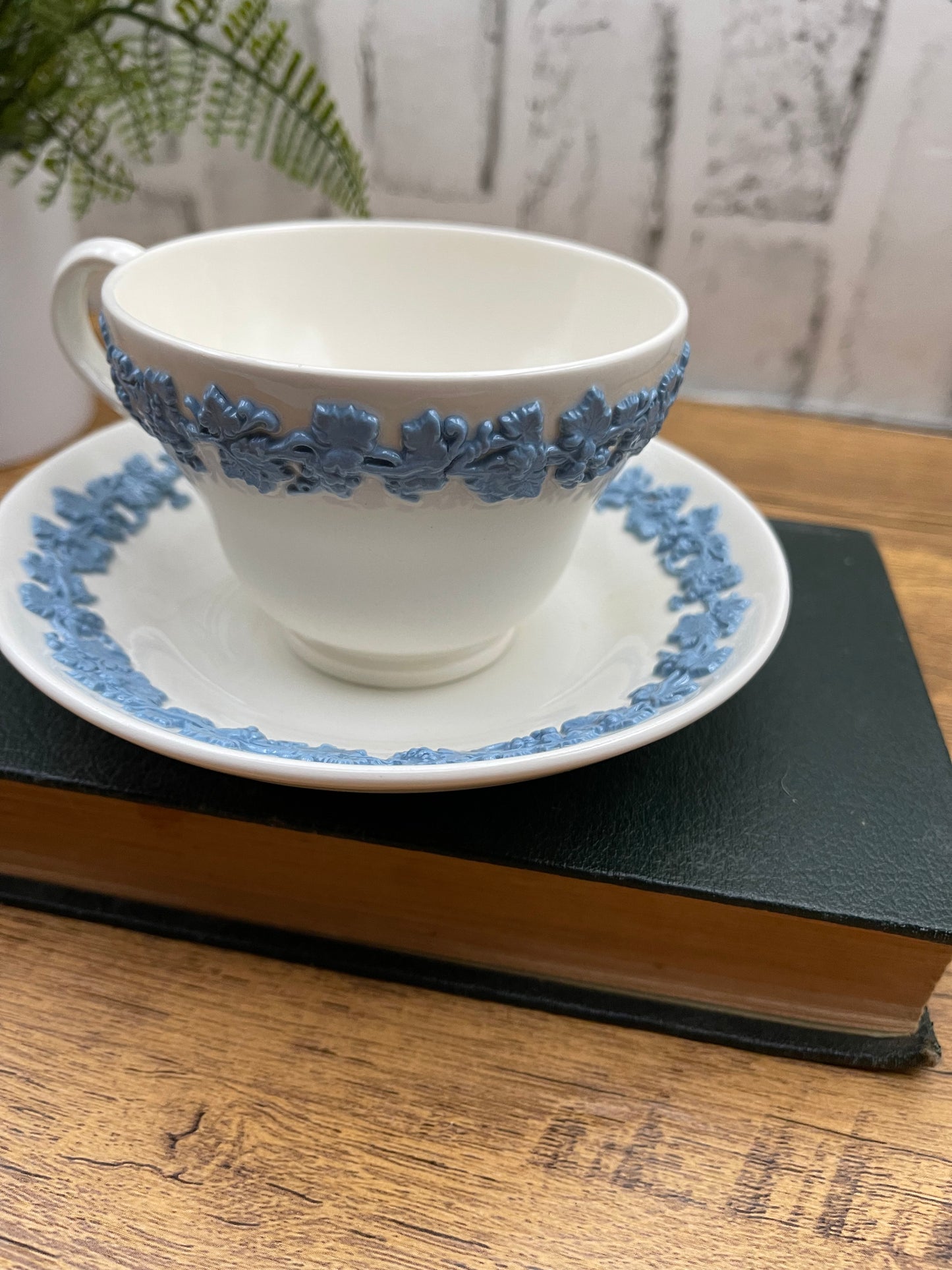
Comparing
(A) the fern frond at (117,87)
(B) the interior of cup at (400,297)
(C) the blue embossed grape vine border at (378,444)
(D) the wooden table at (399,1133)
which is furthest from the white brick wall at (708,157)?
(D) the wooden table at (399,1133)

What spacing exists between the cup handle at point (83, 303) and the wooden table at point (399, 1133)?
0.28m

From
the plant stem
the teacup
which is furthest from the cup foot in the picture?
the plant stem

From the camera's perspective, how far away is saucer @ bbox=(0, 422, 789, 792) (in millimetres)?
360

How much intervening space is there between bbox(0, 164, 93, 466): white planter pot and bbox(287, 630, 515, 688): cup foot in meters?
0.35

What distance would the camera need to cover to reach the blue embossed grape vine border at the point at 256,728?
374 mm

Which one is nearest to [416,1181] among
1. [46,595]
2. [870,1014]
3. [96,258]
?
[870,1014]

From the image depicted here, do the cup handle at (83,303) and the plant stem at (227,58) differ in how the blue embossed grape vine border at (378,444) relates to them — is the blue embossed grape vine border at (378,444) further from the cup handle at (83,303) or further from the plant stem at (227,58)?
the plant stem at (227,58)

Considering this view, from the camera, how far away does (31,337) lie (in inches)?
26.5

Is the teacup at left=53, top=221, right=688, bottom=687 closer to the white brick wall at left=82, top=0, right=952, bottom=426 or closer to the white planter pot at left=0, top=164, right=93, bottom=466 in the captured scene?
the white planter pot at left=0, top=164, right=93, bottom=466

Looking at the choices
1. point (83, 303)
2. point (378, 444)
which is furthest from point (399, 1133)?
point (83, 303)

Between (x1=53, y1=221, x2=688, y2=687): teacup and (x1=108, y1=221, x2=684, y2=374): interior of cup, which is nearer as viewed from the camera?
(x1=53, y1=221, x2=688, y2=687): teacup

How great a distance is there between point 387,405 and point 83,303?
0.93 ft

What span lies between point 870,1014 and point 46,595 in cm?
40

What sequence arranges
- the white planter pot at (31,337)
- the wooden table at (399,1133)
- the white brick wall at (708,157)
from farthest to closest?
the white brick wall at (708,157)
the white planter pot at (31,337)
the wooden table at (399,1133)
